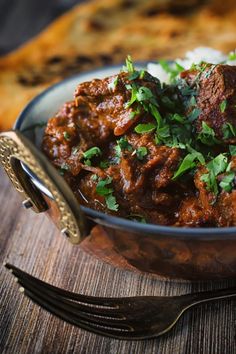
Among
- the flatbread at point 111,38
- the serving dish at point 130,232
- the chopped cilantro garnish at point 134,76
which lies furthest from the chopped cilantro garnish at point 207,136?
the flatbread at point 111,38

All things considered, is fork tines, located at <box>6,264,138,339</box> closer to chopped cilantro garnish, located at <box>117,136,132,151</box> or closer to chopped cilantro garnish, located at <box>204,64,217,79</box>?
chopped cilantro garnish, located at <box>117,136,132,151</box>

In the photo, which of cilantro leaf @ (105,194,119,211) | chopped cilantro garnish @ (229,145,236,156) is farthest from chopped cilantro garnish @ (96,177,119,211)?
chopped cilantro garnish @ (229,145,236,156)

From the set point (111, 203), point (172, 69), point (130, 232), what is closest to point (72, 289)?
point (111, 203)

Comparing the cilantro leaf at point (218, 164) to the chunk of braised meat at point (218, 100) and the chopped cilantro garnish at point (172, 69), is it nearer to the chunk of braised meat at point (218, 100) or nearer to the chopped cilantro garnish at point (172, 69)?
the chunk of braised meat at point (218, 100)

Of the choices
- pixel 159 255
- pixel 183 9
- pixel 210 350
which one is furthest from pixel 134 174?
pixel 183 9

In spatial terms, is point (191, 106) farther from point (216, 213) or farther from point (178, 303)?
point (178, 303)

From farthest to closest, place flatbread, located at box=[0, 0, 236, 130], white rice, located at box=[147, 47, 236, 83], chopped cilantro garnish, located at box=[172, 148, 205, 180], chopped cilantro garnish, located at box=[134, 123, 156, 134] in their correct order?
flatbread, located at box=[0, 0, 236, 130] < white rice, located at box=[147, 47, 236, 83] < chopped cilantro garnish, located at box=[134, 123, 156, 134] < chopped cilantro garnish, located at box=[172, 148, 205, 180]
